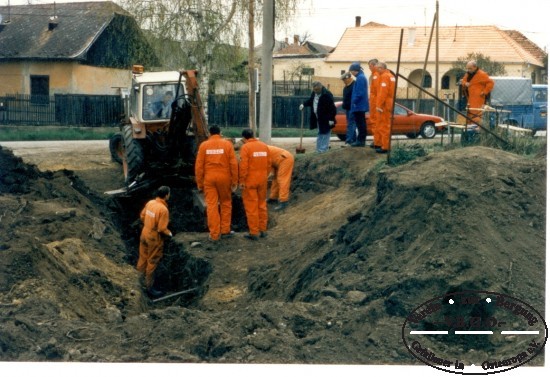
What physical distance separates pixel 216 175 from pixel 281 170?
2.19 meters

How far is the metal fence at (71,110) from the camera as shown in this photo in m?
33.7

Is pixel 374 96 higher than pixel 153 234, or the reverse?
pixel 374 96

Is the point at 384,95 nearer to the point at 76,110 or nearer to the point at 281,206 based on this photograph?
the point at 281,206

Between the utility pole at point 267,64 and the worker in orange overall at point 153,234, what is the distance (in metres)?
7.77

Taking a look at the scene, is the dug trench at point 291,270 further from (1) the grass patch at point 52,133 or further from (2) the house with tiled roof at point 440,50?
(2) the house with tiled roof at point 440,50

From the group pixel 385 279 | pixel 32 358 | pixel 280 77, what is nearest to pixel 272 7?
pixel 385 279

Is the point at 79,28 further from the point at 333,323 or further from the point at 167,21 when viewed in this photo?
the point at 333,323

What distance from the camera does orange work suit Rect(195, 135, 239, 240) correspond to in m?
12.6

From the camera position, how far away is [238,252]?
12578 millimetres

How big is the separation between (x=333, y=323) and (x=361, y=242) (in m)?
2.29

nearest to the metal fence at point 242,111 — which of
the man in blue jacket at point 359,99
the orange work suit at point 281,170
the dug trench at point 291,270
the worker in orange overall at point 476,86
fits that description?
the man in blue jacket at point 359,99

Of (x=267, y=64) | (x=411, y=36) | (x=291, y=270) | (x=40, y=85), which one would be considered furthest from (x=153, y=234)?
(x=411, y=36)

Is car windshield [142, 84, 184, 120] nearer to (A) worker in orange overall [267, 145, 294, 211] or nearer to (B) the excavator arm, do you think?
(B) the excavator arm

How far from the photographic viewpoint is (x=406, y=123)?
86.3ft
